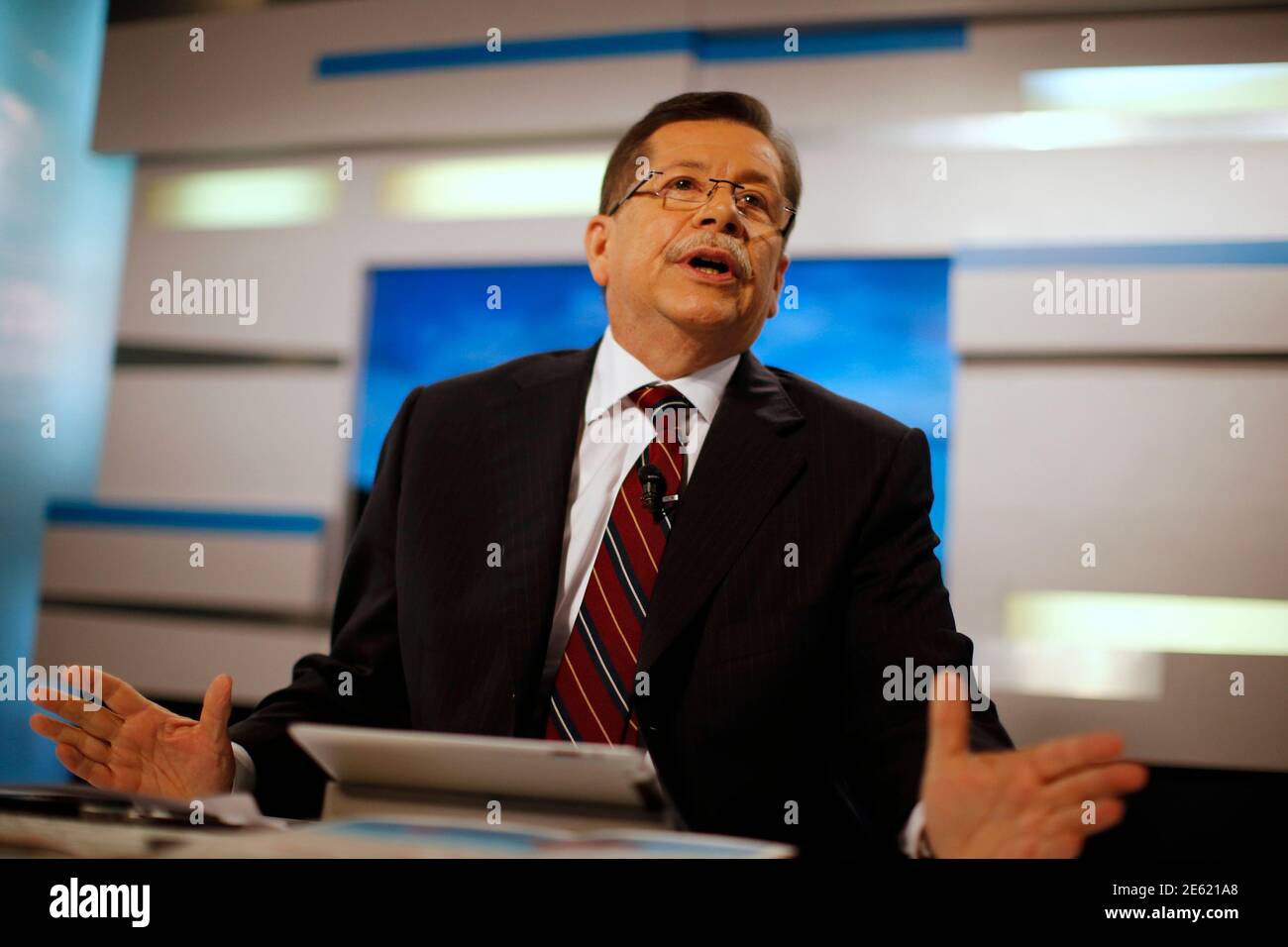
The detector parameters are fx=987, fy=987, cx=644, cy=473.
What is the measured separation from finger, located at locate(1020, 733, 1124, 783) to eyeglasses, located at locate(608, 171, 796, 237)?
4.18 feet

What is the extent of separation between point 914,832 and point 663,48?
2.83 metres

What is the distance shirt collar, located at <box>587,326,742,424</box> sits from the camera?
1984mm

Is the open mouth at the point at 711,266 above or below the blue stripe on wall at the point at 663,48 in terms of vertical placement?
below

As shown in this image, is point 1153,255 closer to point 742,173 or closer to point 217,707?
point 742,173

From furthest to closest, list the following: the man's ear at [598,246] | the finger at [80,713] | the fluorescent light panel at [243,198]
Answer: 1. the fluorescent light panel at [243,198]
2. the man's ear at [598,246]
3. the finger at [80,713]

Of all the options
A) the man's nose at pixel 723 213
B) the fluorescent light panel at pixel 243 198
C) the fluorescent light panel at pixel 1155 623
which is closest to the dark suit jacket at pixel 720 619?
the man's nose at pixel 723 213

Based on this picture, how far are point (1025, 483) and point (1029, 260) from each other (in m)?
0.68

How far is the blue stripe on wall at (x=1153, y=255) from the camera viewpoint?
9.49 ft

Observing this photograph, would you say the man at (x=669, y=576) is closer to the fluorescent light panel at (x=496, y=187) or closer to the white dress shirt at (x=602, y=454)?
the white dress shirt at (x=602, y=454)

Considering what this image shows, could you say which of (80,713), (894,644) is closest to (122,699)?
(80,713)

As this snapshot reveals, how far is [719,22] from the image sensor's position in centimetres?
328

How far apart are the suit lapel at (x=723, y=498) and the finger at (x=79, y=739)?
0.80m

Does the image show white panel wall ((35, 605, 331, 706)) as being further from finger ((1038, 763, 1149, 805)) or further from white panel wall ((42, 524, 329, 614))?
finger ((1038, 763, 1149, 805))
